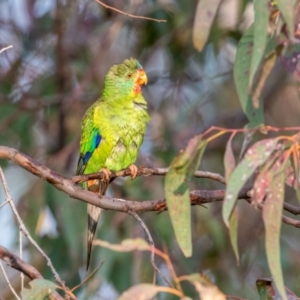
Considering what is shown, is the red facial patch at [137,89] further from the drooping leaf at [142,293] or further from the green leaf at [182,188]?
the drooping leaf at [142,293]

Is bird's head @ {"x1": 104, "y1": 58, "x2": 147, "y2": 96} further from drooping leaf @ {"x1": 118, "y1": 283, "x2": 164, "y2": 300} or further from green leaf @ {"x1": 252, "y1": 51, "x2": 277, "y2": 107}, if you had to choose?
drooping leaf @ {"x1": 118, "y1": 283, "x2": 164, "y2": 300}

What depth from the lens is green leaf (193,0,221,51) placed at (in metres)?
1.82

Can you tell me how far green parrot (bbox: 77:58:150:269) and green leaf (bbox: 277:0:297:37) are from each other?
1842 millimetres

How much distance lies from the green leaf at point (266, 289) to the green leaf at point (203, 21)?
731 millimetres

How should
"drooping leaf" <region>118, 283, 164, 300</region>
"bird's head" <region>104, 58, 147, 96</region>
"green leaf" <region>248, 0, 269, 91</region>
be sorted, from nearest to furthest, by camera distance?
"drooping leaf" <region>118, 283, 164, 300</region> → "green leaf" <region>248, 0, 269, 91</region> → "bird's head" <region>104, 58, 147, 96</region>

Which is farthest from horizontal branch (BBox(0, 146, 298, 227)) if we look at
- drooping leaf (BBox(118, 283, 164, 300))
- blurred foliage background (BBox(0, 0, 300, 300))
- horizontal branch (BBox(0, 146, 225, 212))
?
blurred foliage background (BBox(0, 0, 300, 300))

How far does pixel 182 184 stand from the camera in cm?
197

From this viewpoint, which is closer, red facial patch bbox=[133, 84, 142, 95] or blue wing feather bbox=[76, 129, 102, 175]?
blue wing feather bbox=[76, 129, 102, 175]

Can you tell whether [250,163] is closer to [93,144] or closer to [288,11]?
[288,11]

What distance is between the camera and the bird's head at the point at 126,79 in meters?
3.82

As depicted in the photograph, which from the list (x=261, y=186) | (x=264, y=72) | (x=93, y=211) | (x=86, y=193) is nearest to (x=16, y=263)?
(x=86, y=193)

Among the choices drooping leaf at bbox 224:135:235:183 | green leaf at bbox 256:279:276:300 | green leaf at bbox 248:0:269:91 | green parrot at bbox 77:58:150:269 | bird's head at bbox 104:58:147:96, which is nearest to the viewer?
green leaf at bbox 248:0:269:91

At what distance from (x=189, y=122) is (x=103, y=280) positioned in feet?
4.73

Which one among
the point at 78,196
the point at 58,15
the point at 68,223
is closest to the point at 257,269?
the point at 68,223
